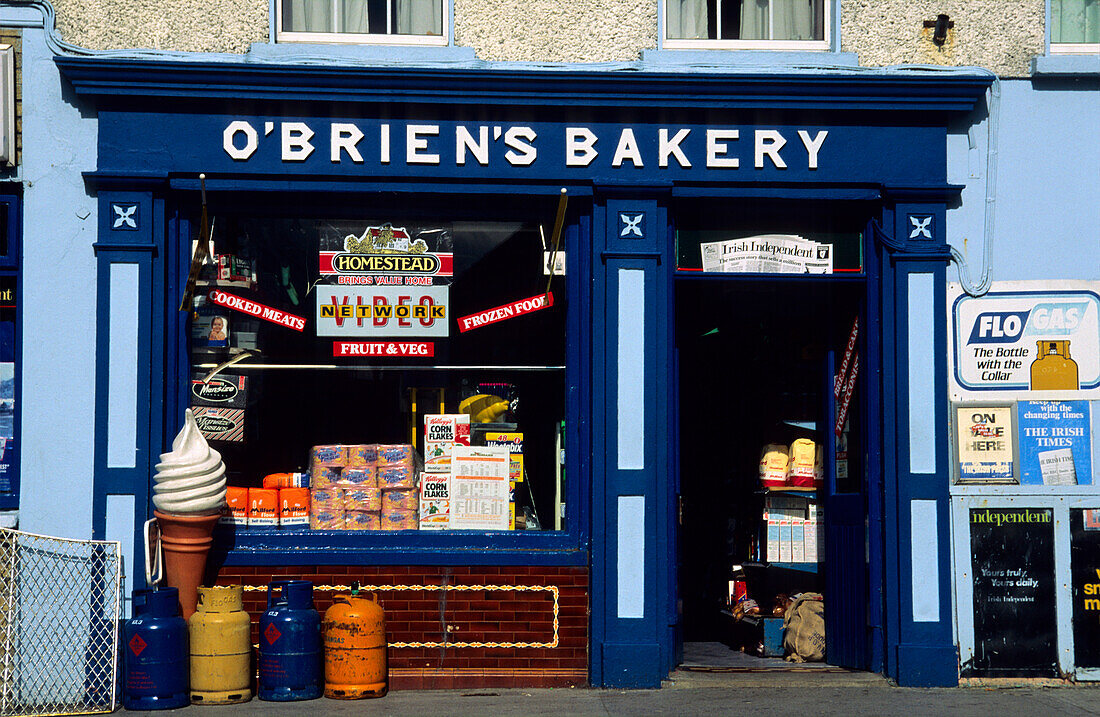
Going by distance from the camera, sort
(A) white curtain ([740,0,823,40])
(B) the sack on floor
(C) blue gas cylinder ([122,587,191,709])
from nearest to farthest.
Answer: (C) blue gas cylinder ([122,587,191,709]), (A) white curtain ([740,0,823,40]), (B) the sack on floor

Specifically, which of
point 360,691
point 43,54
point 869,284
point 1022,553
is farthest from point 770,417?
point 43,54

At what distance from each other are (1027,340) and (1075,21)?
2372 millimetres

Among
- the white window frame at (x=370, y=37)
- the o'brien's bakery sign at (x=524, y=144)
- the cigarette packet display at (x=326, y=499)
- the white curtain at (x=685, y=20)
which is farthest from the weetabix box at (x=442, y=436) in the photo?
the white curtain at (x=685, y=20)

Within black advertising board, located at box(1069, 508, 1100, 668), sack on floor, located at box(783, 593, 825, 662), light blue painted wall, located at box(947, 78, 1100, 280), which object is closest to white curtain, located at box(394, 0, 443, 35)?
light blue painted wall, located at box(947, 78, 1100, 280)

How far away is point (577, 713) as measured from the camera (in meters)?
7.18

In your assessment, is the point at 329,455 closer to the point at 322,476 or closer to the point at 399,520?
Answer: the point at 322,476

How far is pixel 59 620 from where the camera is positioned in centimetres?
759

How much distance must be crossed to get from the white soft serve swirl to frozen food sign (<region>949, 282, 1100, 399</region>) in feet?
16.6

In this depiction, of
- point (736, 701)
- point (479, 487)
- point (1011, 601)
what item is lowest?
point (736, 701)

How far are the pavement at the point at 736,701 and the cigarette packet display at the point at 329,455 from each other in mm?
1625

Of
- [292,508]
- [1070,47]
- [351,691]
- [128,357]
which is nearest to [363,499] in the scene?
[292,508]

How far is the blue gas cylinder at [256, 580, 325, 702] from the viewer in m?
7.39

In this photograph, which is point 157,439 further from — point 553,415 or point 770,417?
point 770,417

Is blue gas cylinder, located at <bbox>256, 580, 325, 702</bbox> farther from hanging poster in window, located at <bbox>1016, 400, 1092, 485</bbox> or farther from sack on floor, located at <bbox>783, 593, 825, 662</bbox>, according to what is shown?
hanging poster in window, located at <bbox>1016, 400, 1092, 485</bbox>
